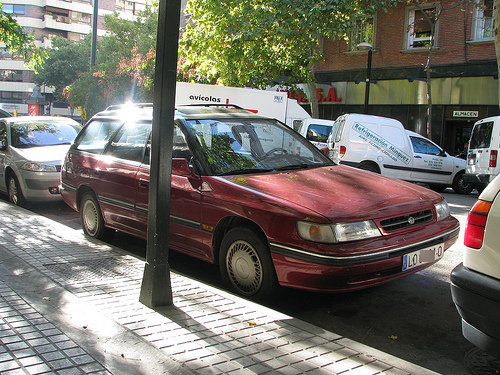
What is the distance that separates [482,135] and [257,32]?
24.3 feet

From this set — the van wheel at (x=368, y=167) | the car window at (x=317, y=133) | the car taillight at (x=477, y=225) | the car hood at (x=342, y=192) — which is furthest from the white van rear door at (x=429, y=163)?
the car taillight at (x=477, y=225)

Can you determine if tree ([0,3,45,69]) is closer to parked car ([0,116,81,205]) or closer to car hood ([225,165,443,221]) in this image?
parked car ([0,116,81,205])

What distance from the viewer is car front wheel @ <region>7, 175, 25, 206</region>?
9297 millimetres

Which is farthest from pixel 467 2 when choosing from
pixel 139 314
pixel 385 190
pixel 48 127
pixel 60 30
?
pixel 60 30

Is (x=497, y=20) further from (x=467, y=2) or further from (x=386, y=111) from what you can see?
(x=386, y=111)

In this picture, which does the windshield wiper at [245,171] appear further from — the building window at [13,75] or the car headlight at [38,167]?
the building window at [13,75]

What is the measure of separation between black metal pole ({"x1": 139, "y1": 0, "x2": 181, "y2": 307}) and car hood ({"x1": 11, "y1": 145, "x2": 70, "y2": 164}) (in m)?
5.81

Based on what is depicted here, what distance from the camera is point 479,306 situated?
2.72 metres

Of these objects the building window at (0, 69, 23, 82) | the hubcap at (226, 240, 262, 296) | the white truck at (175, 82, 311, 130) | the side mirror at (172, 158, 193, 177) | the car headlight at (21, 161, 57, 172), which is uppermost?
the building window at (0, 69, 23, 82)

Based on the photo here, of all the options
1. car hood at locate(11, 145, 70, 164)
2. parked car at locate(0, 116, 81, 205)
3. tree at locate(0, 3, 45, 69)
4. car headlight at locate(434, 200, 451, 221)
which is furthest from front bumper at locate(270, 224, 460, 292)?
tree at locate(0, 3, 45, 69)

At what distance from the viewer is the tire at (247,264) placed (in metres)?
4.22

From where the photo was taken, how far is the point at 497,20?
37.9 feet

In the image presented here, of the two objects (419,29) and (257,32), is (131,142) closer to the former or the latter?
(257,32)

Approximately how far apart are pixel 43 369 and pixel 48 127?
335 inches
